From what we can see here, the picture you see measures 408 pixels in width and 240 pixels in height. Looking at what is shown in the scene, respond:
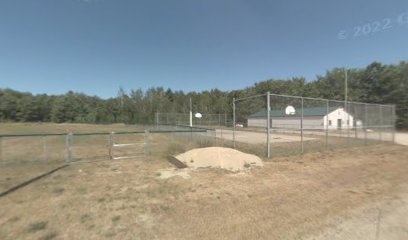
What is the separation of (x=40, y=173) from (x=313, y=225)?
8.12 meters

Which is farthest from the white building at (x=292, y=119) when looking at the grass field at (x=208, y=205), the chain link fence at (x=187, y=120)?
the chain link fence at (x=187, y=120)

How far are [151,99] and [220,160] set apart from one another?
55069mm

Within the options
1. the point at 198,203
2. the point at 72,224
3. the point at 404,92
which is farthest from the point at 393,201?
the point at 404,92

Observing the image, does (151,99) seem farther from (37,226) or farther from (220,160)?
(37,226)

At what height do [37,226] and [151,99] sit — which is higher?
[151,99]

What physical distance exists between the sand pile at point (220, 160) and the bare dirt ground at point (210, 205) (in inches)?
29.6

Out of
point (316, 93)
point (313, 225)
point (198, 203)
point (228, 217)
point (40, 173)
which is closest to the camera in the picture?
point (313, 225)

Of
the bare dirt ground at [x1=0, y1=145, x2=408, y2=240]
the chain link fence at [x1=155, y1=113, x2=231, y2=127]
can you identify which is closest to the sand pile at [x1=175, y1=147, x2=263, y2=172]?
the bare dirt ground at [x1=0, y1=145, x2=408, y2=240]

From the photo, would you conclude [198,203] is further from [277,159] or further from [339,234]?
[277,159]

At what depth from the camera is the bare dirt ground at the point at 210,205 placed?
3979 mm

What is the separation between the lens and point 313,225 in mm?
4188

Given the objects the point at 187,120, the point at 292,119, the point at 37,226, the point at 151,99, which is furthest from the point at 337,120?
the point at 151,99

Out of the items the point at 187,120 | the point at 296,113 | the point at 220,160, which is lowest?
the point at 220,160

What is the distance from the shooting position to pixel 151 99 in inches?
2451
